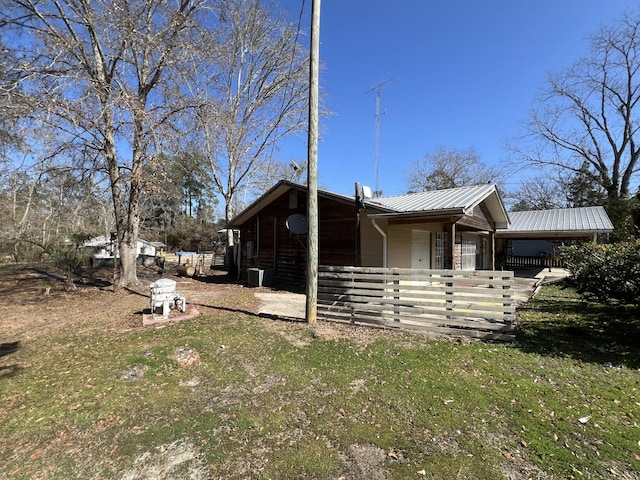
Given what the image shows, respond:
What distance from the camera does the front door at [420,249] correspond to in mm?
11078

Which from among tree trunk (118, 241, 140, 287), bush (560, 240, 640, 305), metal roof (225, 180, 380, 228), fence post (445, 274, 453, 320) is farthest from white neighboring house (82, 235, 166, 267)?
bush (560, 240, 640, 305)

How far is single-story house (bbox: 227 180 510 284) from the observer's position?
8.80m

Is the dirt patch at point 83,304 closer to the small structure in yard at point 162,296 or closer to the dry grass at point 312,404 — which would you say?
the dry grass at point 312,404

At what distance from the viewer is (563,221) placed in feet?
56.0

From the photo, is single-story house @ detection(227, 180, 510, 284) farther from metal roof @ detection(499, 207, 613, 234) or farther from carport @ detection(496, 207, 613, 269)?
metal roof @ detection(499, 207, 613, 234)

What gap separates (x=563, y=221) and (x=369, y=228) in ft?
45.2

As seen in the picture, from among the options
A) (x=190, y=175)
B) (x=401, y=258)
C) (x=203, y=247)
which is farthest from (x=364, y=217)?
(x=190, y=175)

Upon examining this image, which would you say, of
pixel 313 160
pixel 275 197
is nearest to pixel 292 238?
pixel 275 197

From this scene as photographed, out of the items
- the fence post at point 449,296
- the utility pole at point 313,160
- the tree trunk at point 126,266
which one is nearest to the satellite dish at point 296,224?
the utility pole at point 313,160

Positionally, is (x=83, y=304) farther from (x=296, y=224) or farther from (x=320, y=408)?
(x=320, y=408)

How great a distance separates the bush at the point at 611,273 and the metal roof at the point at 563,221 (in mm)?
10610

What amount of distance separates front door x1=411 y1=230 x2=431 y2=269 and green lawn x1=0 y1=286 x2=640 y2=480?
5.76 m

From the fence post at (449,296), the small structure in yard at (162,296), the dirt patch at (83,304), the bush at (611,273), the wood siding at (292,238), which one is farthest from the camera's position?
the wood siding at (292,238)

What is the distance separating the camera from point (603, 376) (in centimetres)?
407
